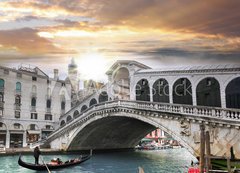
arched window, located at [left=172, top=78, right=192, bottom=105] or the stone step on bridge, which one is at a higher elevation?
arched window, located at [left=172, top=78, right=192, bottom=105]

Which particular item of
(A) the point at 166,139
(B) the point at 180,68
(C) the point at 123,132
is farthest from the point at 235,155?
(A) the point at 166,139

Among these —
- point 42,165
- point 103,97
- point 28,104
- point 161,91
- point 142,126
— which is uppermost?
point 103,97

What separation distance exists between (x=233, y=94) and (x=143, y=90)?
6.33 m

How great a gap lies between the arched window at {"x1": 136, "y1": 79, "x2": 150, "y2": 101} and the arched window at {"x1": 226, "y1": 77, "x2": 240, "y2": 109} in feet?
18.3

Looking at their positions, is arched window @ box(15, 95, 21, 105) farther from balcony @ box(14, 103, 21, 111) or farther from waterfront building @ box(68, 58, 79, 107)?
waterfront building @ box(68, 58, 79, 107)

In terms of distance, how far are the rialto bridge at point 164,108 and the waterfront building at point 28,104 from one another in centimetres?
376

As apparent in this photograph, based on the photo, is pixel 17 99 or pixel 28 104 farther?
pixel 28 104

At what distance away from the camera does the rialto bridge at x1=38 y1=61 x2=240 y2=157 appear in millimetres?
13883

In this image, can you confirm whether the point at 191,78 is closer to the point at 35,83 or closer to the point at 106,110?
the point at 106,110

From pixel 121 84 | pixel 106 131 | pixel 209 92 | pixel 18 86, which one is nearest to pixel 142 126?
pixel 106 131

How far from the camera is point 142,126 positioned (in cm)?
2556

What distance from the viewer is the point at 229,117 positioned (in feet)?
43.7

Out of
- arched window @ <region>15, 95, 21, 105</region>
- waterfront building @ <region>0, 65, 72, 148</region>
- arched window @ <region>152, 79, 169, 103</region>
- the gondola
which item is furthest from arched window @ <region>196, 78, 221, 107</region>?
arched window @ <region>15, 95, 21, 105</region>

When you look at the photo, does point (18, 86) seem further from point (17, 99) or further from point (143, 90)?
point (143, 90)
